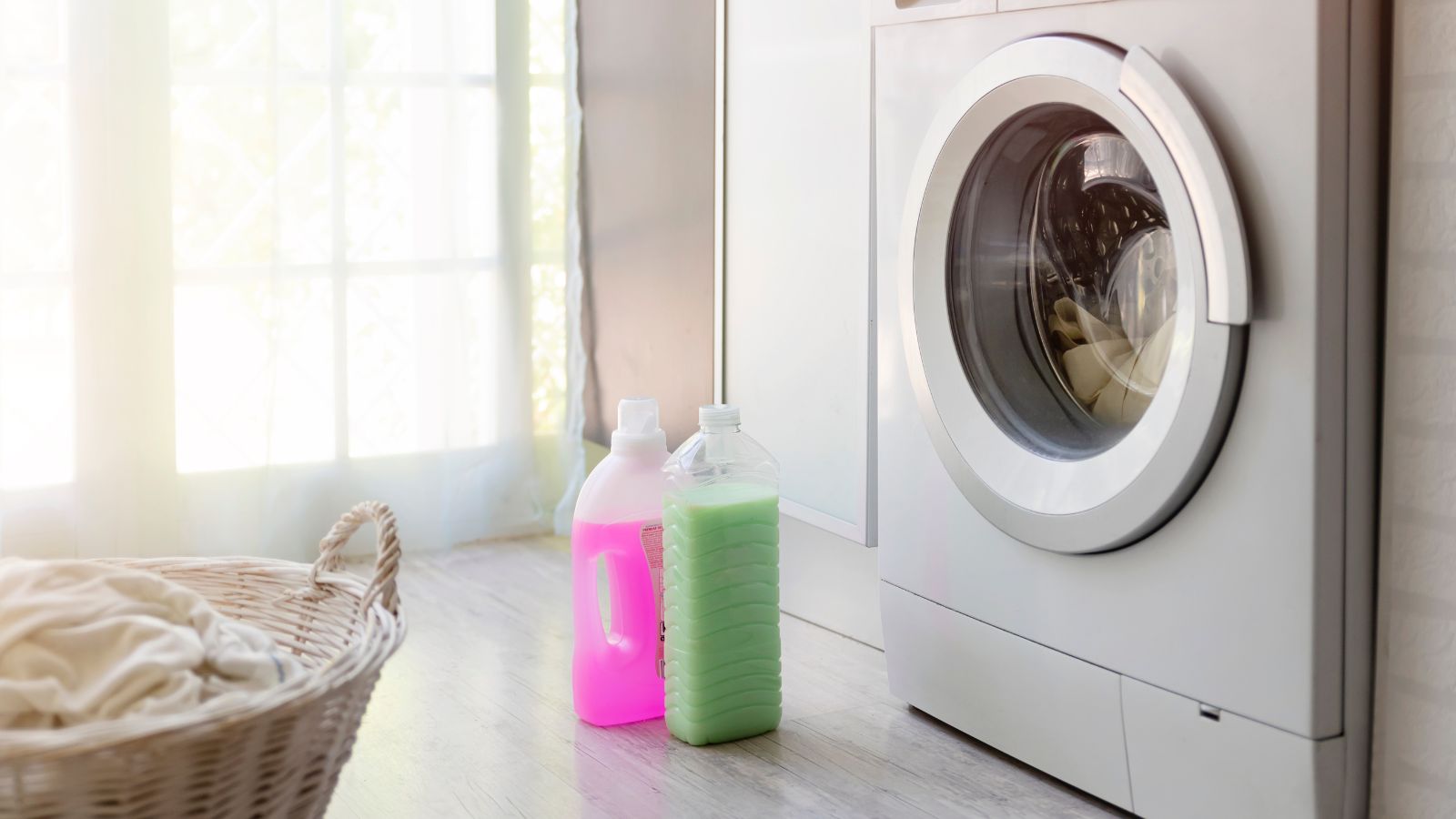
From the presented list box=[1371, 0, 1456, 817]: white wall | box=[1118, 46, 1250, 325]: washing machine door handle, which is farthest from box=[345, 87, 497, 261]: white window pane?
box=[1371, 0, 1456, 817]: white wall

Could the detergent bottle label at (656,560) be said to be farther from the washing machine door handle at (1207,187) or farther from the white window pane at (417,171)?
the white window pane at (417,171)

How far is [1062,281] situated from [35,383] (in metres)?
1.51

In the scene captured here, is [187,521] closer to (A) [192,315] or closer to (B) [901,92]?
(A) [192,315]

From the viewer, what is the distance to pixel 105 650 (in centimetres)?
97

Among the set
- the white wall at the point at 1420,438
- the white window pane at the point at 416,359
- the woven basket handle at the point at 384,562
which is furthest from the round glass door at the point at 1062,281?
the white window pane at the point at 416,359

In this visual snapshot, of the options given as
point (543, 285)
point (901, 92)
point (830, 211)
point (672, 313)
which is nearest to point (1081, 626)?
point (901, 92)

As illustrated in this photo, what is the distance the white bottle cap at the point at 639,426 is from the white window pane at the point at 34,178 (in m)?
1.03

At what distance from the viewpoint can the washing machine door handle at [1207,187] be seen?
1.12 metres

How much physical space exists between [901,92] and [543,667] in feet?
2.77

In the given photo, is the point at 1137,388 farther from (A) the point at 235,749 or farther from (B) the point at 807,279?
(A) the point at 235,749

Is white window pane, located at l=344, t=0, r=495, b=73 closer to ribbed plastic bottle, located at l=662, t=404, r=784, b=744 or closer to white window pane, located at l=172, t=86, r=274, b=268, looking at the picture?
white window pane, located at l=172, t=86, r=274, b=268

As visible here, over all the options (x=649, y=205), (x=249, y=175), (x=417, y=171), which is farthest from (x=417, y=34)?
(x=649, y=205)

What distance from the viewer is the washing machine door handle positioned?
3.68ft

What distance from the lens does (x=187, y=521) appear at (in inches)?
84.7
